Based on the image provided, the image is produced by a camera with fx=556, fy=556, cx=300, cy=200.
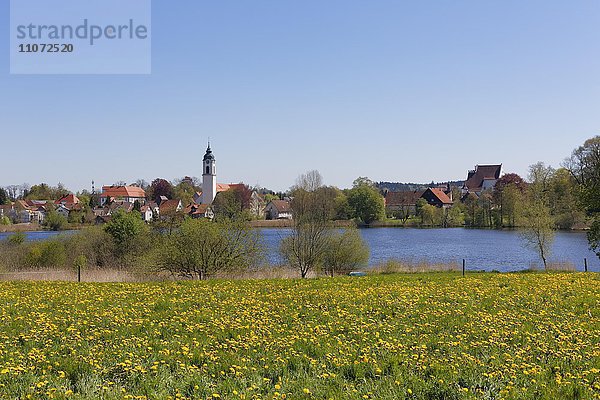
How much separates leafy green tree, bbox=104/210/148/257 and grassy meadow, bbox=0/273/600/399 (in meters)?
27.4

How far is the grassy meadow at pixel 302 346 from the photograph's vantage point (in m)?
7.66

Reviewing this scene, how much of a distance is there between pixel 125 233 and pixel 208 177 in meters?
93.4

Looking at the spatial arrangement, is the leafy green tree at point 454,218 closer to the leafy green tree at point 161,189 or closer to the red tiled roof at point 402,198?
the red tiled roof at point 402,198

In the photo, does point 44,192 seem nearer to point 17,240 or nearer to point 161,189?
point 161,189

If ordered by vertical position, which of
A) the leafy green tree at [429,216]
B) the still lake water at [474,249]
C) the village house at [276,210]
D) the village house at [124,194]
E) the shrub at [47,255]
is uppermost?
the village house at [124,194]

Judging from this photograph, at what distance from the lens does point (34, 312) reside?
12367 millimetres

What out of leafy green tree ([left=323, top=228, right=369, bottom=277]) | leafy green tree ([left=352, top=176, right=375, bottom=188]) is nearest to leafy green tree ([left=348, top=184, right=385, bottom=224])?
leafy green tree ([left=352, top=176, right=375, bottom=188])

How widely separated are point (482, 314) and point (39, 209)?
5237 inches

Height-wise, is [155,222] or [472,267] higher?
[155,222]

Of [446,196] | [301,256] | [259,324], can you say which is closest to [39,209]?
[446,196]

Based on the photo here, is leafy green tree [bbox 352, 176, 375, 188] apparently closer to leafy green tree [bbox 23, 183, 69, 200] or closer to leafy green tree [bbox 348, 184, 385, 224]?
leafy green tree [bbox 348, 184, 385, 224]

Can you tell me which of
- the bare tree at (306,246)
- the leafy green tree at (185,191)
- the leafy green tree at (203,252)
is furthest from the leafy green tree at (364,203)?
the leafy green tree at (203,252)

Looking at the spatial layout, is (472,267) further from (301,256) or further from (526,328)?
(526,328)

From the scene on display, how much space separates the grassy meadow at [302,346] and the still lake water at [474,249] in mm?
24149
